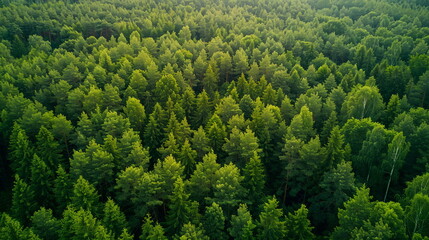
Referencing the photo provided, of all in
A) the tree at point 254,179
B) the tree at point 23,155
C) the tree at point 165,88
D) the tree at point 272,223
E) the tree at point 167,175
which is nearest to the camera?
the tree at point 272,223

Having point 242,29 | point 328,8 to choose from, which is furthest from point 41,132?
point 328,8

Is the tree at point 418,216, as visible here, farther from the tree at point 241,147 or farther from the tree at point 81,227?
the tree at point 81,227

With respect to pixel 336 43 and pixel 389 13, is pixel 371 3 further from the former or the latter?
pixel 336 43

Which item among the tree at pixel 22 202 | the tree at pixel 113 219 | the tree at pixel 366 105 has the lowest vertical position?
the tree at pixel 22 202

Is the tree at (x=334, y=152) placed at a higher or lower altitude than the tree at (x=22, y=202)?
higher

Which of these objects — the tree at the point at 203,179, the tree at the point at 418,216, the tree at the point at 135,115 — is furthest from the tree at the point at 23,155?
the tree at the point at 418,216

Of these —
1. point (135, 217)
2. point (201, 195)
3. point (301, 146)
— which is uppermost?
point (301, 146)

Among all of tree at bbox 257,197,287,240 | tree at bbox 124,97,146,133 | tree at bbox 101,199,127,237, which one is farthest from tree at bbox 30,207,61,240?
tree at bbox 257,197,287,240
